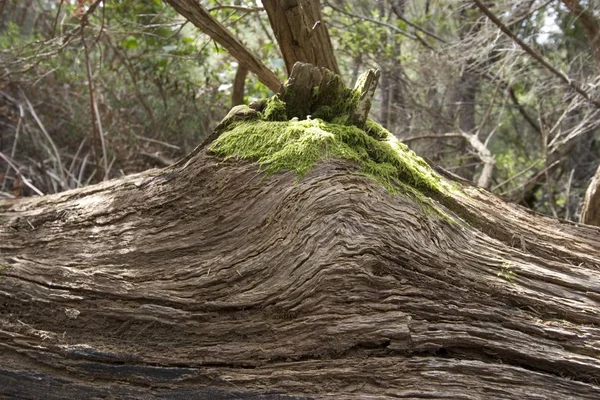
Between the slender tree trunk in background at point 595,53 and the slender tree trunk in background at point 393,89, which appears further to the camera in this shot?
the slender tree trunk in background at point 393,89

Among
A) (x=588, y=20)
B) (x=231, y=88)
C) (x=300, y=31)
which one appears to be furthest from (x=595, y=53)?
(x=231, y=88)

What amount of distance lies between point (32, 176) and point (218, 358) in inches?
214

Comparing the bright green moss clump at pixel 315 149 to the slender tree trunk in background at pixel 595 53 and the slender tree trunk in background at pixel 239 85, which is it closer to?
the slender tree trunk in background at pixel 595 53

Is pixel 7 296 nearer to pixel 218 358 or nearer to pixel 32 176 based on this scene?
pixel 218 358

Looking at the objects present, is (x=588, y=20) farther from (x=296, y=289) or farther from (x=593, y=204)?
(x=296, y=289)

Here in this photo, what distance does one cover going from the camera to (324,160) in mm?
2115

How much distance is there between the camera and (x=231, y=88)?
6.49 meters

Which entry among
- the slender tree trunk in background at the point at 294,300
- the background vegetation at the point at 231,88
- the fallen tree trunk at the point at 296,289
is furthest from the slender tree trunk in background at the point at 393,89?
the slender tree trunk in background at the point at 294,300

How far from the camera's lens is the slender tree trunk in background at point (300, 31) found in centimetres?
312

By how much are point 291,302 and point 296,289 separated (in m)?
0.05

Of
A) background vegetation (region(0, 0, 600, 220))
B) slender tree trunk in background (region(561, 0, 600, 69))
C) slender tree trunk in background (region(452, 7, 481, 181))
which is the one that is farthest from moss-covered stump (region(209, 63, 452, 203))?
slender tree trunk in background (region(452, 7, 481, 181))

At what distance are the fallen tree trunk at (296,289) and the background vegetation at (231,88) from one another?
3.48 m

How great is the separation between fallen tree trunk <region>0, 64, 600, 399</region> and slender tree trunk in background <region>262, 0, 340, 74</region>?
3.11 feet

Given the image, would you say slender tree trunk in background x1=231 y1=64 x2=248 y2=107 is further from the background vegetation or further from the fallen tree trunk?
the fallen tree trunk
